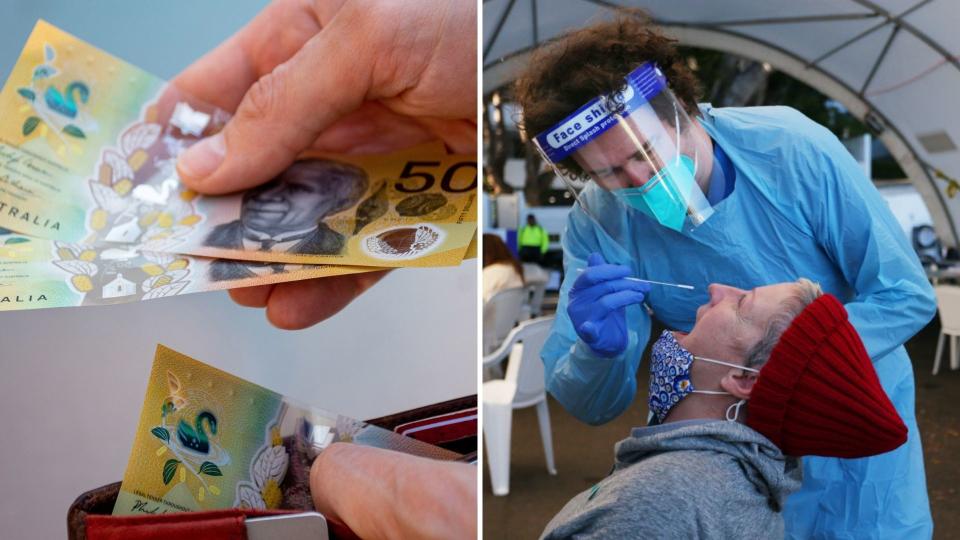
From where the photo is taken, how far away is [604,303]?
1.01 meters

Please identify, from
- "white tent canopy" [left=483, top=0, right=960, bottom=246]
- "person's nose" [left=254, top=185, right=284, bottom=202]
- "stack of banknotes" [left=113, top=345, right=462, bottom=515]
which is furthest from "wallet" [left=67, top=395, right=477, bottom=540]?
"white tent canopy" [left=483, top=0, right=960, bottom=246]

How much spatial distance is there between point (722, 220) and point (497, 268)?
1.14ft

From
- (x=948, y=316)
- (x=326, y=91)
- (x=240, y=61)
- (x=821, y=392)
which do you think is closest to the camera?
(x=821, y=392)

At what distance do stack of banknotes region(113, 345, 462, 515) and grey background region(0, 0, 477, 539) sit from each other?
2.6 inches

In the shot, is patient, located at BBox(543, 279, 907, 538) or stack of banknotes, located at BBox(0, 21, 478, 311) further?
stack of banknotes, located at BBox(0, 21, 478, 311)

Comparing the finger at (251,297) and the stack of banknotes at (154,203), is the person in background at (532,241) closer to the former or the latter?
the stack of banknotes at (154,203)

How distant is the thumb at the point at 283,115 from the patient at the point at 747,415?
1.79ft

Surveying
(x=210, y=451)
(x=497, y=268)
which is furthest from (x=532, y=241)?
(x=210, y=451)

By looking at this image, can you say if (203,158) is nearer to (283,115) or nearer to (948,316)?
(283,115)

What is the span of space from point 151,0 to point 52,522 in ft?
2.60

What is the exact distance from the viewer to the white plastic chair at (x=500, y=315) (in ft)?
4.13

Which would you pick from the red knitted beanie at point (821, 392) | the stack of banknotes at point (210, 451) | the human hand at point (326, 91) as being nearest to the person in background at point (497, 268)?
the human hand at point (326, 91)

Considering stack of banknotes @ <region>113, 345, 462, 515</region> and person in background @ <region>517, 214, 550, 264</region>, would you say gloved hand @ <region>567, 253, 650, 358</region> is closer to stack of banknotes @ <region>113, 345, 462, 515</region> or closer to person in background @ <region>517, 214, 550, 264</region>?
person in background @ <region>517, 214, 550, 264</region>

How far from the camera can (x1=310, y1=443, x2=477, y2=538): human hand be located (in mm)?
1025
